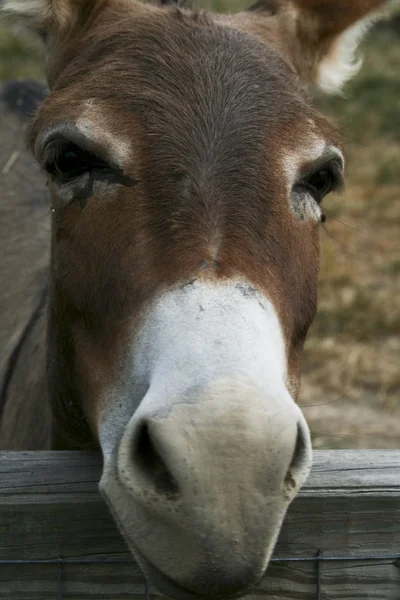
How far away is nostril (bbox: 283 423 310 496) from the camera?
1.66 m

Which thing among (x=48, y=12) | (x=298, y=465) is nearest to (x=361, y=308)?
(x=48, y=12)

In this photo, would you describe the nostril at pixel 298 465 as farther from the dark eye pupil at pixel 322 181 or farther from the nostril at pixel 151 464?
the dark eye pupil at pixel 322 181

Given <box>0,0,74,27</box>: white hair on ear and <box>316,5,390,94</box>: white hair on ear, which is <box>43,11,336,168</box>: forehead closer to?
<box>0,0,74,27</box>: white hair on ear

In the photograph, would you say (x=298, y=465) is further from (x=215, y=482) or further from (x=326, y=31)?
(x=326, y=31)

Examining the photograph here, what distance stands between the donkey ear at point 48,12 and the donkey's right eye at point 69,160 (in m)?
0.73

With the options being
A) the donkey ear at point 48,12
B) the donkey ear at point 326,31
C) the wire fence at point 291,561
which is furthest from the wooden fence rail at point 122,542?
the donkey ear at point 326,31

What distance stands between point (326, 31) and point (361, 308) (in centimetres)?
342

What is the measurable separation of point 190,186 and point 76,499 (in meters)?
0.72

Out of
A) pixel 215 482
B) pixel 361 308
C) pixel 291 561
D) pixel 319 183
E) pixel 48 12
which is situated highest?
pixel 48 12

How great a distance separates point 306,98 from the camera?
8.05 feet

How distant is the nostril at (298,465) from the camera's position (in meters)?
1.66

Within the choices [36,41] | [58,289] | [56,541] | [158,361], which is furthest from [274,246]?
[36,41]

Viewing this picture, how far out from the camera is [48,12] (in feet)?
9.41

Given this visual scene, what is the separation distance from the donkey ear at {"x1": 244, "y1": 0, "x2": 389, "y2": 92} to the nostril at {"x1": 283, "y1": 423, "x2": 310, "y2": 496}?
176 centimetres
